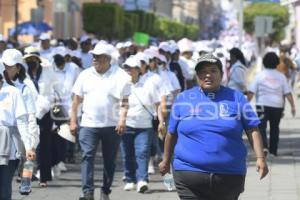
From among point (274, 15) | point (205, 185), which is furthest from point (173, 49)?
point (274, 15)

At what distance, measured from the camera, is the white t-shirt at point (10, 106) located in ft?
31.7

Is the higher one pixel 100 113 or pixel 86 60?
pixel 86 60

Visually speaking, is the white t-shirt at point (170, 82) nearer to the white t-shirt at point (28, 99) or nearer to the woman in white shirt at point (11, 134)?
the white t-shirt at point (28, 99)

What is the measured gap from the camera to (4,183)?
9.48 meters

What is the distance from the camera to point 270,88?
18.0 m

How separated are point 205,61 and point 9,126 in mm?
2121

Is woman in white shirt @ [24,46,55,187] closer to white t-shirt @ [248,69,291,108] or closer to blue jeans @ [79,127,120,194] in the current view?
blue jeans @ [79,127,120,194]

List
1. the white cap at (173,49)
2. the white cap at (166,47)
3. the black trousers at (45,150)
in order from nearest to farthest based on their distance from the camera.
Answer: the black trousers at (45,150) < the white cap at (166,47) < the white cap at (173,49)

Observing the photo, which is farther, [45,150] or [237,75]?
[237,75]

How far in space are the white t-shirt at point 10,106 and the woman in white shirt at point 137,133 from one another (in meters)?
4.59

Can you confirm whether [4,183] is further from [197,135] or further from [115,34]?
[115,34]

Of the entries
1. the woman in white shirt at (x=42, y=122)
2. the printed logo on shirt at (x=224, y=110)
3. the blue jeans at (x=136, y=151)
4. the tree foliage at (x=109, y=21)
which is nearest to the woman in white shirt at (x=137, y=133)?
the blue jeans at (x=136, y=151)

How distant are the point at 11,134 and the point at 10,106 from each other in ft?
0.86

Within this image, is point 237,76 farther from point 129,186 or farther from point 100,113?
point 100,113
